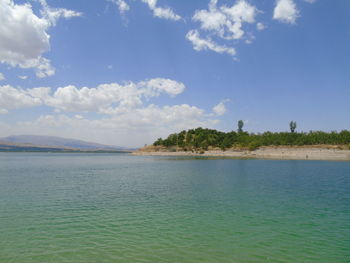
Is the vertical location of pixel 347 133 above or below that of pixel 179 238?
above

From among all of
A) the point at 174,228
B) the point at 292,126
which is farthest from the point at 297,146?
the point at 174,228

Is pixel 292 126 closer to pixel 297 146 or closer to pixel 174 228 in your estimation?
pixel 297 146

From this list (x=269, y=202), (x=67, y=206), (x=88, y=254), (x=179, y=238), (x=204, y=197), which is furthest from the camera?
(x=204, y=197)

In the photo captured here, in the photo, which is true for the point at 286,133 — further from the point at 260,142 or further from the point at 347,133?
the point at 347,133

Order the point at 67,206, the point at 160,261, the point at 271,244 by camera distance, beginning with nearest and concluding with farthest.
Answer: the point at 160,261, the point at 271,244, the point at 67,206

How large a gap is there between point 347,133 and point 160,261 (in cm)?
17918

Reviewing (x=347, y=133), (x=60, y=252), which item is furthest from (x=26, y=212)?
(x=347, y=133)

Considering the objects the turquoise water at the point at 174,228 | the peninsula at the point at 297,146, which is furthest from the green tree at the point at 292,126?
the turquoise water at the point at 174,228

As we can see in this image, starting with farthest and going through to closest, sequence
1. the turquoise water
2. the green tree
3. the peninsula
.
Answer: the green tree, the peninsula, the turquoise water

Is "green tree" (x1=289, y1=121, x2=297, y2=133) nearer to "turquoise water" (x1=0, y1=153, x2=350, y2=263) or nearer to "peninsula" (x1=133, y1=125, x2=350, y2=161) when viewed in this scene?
"peninsula" (x1=133, y1=125, x2=350, y2=161)

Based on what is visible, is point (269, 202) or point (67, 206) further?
point (269, 202)

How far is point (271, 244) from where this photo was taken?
15227mm

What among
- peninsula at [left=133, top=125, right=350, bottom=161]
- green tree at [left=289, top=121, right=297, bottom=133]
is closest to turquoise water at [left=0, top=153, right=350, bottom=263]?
peninsula at [left=133, top=125, right=350, bottom=161]

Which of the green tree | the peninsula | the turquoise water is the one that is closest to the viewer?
the turquoise water
